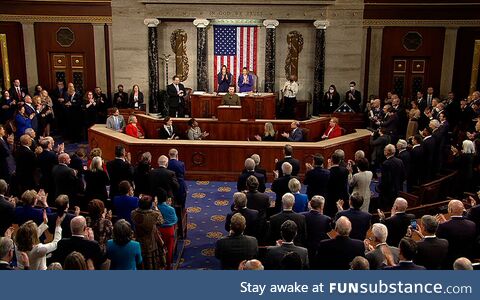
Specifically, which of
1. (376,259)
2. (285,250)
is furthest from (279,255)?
(376,259)

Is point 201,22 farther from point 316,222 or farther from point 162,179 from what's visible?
point 316,222

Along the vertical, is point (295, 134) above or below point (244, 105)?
below

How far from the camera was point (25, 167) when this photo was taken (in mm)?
8203

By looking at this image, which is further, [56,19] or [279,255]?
[56,19]

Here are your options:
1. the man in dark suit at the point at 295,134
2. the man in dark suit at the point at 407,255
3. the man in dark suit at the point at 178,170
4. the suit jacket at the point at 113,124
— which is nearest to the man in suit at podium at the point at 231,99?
the man in dark suit at the point at 295,134

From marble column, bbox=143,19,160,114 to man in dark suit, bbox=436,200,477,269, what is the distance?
1125cm

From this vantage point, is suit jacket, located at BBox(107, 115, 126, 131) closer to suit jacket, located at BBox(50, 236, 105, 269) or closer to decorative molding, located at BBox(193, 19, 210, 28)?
decorative molding, located at BBox(193, 19, 210, 28)

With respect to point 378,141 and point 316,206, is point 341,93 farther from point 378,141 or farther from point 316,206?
point 316,206

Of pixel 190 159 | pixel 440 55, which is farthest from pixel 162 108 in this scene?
pixel 440 55

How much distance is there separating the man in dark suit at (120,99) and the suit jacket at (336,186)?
28.9 feet

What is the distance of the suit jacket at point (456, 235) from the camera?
5520 millimetres

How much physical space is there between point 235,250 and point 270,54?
36.4 ft

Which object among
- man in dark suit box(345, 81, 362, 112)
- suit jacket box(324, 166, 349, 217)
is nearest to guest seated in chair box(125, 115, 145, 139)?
suit jacket box(324, 166, 349, 217)

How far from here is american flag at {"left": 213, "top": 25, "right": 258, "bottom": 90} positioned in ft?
51.4
